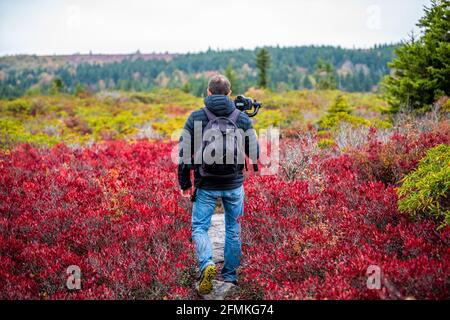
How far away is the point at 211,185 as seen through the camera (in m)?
3.65

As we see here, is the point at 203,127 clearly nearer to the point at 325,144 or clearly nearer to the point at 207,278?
the point at 207,278

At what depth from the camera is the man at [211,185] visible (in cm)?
361

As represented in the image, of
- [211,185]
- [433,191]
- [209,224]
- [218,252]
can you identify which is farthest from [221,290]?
[433,191]

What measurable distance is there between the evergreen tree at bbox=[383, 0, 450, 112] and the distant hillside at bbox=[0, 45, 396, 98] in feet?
288

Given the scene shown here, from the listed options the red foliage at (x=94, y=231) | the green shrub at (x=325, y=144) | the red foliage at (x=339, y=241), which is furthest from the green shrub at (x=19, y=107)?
the red foliage at (x=339, y=241)

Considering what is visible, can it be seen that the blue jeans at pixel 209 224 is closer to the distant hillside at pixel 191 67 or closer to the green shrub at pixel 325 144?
the green shrub at pixel 325 144

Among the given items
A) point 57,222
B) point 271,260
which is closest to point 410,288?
point 271,260

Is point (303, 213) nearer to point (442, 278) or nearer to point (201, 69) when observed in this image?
point (442, 278)

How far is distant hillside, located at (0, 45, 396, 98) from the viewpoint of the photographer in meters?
113

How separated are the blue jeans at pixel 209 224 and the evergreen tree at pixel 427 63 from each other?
792cm

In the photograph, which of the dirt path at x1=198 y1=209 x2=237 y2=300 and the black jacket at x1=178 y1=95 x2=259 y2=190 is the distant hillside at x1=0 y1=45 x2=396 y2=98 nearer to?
the dirt path at x1=198 y1=209 x2=237 y2=300

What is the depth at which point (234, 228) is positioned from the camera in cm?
392

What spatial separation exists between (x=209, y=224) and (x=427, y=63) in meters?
9.20

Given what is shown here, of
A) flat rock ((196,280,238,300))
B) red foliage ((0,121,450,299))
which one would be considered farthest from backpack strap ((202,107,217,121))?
flat rock ((196,280,238,300))
